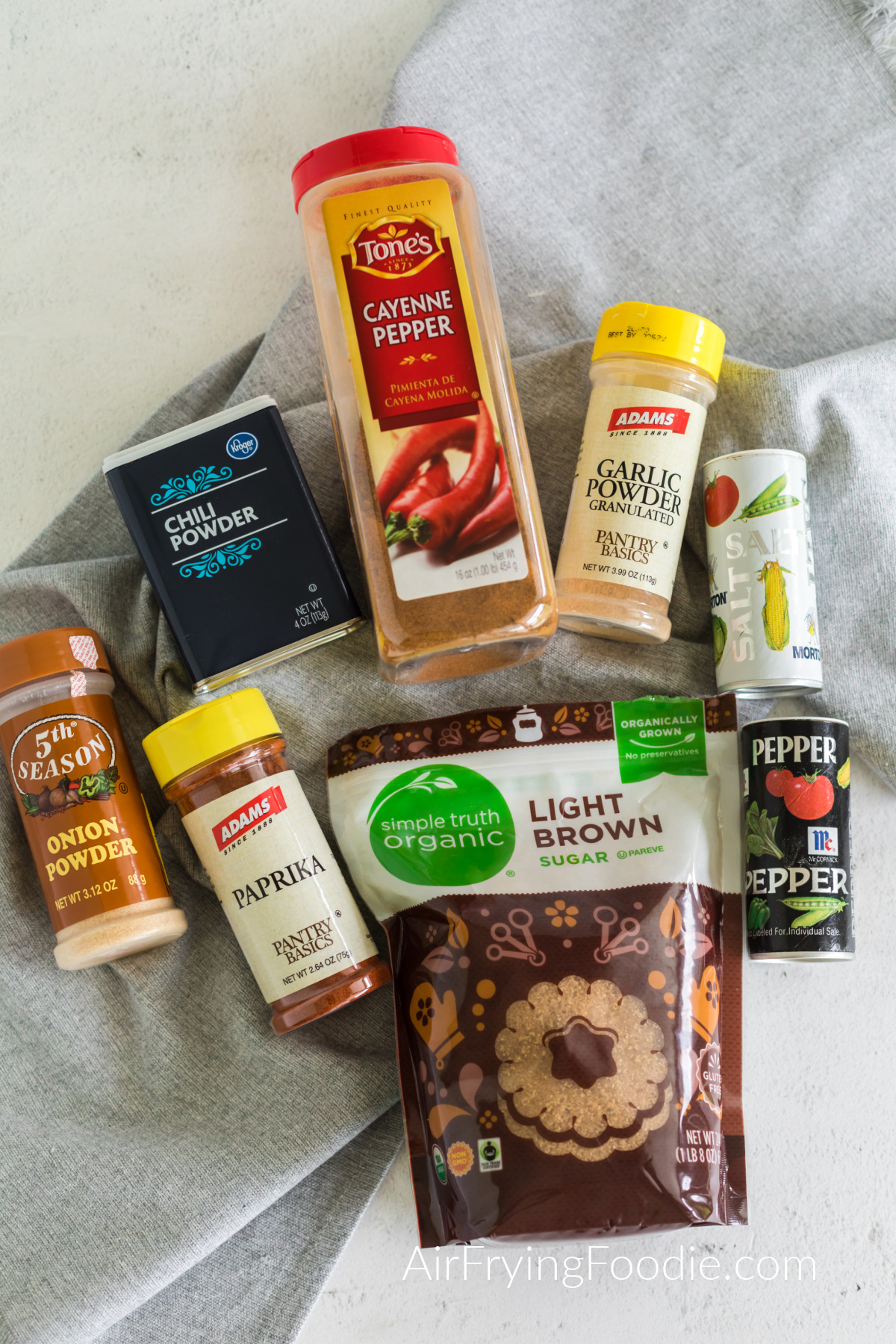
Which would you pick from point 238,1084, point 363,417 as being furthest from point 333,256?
point 238,1084

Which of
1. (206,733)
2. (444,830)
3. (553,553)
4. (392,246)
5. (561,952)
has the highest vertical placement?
(392,246)

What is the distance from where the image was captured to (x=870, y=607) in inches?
34.8

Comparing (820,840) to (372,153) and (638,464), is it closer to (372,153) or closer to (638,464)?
(638,464)

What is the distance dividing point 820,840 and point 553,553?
1.15 feet

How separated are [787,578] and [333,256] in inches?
18.3

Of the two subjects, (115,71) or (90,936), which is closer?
(90,936)

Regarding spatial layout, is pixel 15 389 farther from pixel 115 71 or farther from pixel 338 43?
pixel 338 43

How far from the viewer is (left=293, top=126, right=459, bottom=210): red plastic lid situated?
76 cm

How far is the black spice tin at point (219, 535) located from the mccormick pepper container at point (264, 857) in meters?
0.07

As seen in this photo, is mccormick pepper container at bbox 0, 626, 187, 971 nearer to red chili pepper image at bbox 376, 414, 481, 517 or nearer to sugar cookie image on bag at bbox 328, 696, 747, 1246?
sugar cookie image on bag at bbox 328, 696, 747, 1246

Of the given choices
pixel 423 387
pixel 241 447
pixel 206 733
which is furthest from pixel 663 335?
pixel 206 733

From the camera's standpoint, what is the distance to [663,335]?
0.81 m

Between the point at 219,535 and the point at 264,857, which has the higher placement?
the point at 219,535

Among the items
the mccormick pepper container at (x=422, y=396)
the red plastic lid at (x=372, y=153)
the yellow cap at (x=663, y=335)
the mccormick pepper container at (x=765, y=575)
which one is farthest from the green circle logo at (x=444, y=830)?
the red plastic lid at (x=372, y=153)
